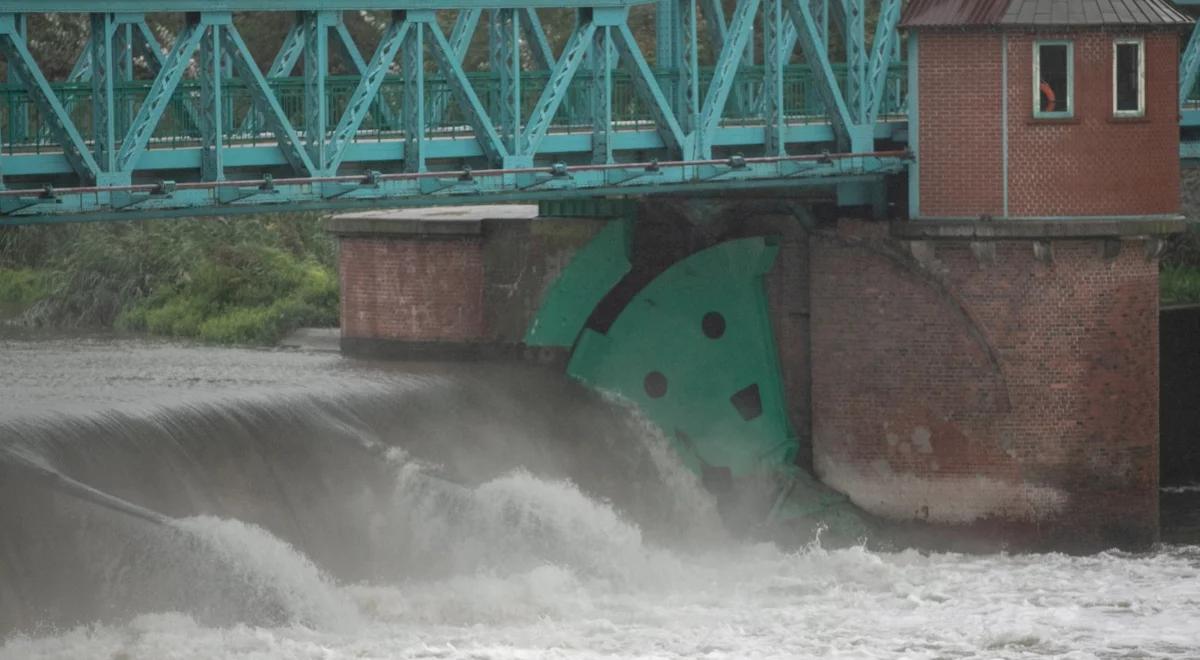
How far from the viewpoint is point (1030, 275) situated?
1179 inches

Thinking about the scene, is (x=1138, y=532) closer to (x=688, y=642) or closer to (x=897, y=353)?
(x=897, y=353)

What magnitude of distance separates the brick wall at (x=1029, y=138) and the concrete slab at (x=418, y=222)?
5962mm

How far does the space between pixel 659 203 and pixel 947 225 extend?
13.5ft

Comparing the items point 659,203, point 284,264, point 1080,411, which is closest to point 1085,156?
point 1080,411

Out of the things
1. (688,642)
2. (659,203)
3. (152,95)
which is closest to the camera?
(152,95)

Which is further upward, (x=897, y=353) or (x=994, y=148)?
(x=994, y=148)

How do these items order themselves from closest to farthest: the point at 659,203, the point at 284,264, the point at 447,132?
1. the point at 447,132
2. the point at 659,203
3. the point at 284,264

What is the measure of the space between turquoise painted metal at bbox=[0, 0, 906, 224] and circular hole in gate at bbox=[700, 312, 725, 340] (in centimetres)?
223

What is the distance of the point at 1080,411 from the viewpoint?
3000cm

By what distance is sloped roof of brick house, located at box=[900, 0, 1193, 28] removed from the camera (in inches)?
1175

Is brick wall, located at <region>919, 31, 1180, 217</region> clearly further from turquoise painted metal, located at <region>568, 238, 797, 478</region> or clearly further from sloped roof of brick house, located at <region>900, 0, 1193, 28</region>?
turquoise painted metal, located at <region>568, 238, 797, 478</region>

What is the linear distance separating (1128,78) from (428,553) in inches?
380

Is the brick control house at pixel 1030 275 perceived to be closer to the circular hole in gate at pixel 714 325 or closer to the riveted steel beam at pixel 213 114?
the circular hole in gate at pixel 714 325

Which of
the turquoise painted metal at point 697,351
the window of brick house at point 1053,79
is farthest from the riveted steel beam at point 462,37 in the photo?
the window of brick house at point 1053,79
